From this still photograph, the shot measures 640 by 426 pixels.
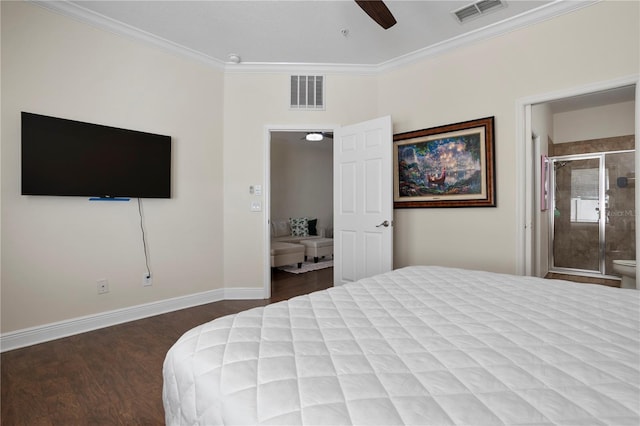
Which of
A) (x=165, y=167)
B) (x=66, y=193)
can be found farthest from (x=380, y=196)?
(x=66, y=193)

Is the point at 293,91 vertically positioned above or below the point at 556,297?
above

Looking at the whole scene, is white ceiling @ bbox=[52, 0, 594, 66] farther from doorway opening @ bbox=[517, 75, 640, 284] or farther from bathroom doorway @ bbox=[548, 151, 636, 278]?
bathroom doorway @ bbox=[548, 151, 636, 278]

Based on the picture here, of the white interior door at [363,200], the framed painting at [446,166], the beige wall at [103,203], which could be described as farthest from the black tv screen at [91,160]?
the framed painting at [446,166]

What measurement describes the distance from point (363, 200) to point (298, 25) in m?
1.89

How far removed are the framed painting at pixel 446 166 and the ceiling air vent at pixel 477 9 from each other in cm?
94

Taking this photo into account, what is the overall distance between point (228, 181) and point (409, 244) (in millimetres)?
2317

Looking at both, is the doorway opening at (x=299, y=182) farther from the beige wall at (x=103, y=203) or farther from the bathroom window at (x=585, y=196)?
the bathroom window at (x=585, y=196)

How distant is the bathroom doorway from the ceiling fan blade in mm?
4635

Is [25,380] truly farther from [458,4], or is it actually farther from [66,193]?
[458,4]

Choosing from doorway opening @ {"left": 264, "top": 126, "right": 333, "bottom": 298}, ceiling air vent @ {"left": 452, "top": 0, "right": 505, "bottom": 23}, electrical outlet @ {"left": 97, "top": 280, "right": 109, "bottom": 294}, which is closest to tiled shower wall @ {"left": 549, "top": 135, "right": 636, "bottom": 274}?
ceiling air vent @ {"left": 452, "top": 0, "right": 505, "bottom": 23}

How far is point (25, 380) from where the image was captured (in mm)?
1884

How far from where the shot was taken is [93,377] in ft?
6.28

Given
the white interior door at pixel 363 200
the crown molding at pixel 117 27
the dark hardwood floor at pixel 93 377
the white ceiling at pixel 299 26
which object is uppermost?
the white ceiling at pixel 299 26

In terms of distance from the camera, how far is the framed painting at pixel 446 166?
10.00 ft
